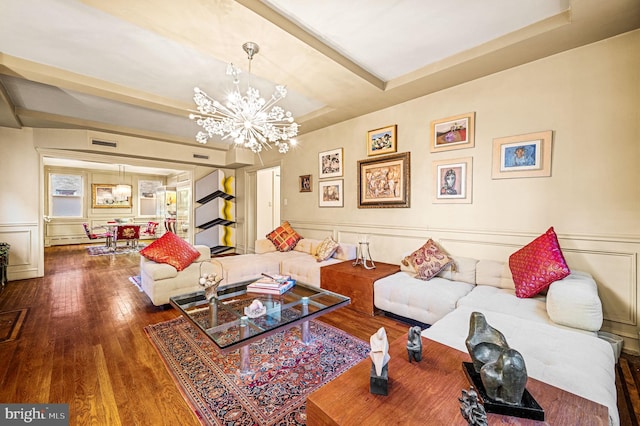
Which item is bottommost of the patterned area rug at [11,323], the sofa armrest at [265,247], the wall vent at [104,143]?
the patterned area rug at [11,323]

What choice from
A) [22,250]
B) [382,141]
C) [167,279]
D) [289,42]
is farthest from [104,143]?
[382,141]

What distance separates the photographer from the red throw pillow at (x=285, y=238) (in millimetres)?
4742

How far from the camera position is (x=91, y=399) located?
1.66m

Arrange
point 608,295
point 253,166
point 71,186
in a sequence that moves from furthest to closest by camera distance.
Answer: point 71,186, point 253,166, point 608,295

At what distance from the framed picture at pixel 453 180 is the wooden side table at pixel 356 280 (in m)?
1.10

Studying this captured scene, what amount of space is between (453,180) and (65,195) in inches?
454

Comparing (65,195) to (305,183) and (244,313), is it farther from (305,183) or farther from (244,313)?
(244,313)

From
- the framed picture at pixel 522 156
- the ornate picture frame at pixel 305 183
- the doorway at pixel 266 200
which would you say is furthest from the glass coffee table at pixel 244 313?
the doorway at pixel 266 200

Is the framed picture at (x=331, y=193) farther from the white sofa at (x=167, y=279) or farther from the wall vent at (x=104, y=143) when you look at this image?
the wall vent at (x=104, y=143)

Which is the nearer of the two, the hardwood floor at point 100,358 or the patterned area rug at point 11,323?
the hardwood floor at point 100,358

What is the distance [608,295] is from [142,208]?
12.4 meters

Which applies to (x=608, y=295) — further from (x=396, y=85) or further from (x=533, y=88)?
(x=396, y=85)

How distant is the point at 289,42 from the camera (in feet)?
7.36

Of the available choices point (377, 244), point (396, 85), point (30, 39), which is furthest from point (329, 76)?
point (30, 39)
